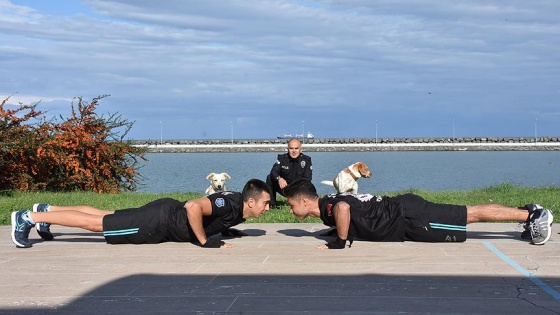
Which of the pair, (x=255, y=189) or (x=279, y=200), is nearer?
(x=255, y=189)

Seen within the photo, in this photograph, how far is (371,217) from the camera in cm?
873

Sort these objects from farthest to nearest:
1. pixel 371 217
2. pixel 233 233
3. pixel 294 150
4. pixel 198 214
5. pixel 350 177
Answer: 1. pixel 350 177
2. pixel 294 150
3. pixel 233 233
4. pixel 371 217
5. pixel 198 214

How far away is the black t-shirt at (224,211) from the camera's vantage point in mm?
8680

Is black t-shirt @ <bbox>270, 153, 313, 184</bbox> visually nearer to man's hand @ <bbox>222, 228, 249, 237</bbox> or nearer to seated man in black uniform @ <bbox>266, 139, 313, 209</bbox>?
seated man in black uniform @ <bbox>266, 139, 313, 209</bbox>

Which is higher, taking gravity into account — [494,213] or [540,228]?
[494,213]

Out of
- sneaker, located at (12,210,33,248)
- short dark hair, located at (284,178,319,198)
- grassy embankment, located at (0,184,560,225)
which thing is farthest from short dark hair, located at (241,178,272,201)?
grassy embankment, located at (0,184,560,225)

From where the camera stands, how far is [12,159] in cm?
1819

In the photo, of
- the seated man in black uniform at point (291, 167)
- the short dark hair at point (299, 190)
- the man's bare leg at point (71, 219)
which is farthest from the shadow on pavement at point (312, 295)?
the seated man in black uniform at point (291, 167)

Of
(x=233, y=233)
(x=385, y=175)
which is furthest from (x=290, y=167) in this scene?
(x=385, y=175)

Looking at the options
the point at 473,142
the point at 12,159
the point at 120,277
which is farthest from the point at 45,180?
the point at 473,142

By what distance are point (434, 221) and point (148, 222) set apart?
3.36m

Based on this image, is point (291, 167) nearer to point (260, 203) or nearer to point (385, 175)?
point (260, 203)

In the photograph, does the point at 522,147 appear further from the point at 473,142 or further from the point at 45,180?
the point at 45,180

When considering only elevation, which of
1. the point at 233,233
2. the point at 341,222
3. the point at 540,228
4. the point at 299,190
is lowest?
the point at 233,233
